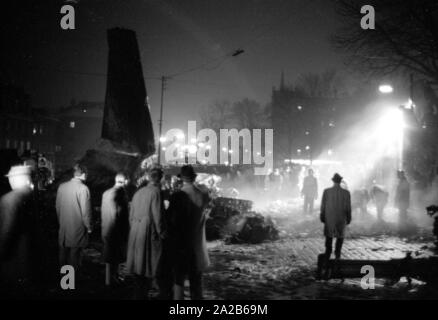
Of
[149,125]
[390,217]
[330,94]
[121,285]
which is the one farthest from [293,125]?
[121,285]

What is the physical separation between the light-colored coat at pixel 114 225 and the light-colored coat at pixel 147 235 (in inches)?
49.9

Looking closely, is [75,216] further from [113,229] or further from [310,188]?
[310,188]

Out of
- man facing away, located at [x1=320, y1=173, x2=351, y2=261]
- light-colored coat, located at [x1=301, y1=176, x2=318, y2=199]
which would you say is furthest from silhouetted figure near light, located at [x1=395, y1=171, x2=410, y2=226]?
man facing away, located at [x1=320, y1=173, x2=351, y2=261]

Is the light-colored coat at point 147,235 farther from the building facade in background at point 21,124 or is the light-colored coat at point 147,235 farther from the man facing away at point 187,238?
the building facade in background at point 21,124

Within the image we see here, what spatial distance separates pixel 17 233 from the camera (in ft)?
18.4

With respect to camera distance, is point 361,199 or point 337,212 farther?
point 361,199

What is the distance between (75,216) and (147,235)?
1.87 m

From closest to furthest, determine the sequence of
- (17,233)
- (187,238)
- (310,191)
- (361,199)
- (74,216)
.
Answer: (187,238), (17,233), (74,216), (361,199), (310,191)

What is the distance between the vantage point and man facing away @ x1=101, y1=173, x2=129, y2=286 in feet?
22.7

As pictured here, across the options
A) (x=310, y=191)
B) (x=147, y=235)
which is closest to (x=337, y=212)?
(x=147, y=235)

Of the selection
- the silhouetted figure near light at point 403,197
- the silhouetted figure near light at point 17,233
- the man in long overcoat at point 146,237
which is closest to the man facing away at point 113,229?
the man in long overcoat at point 146,237
